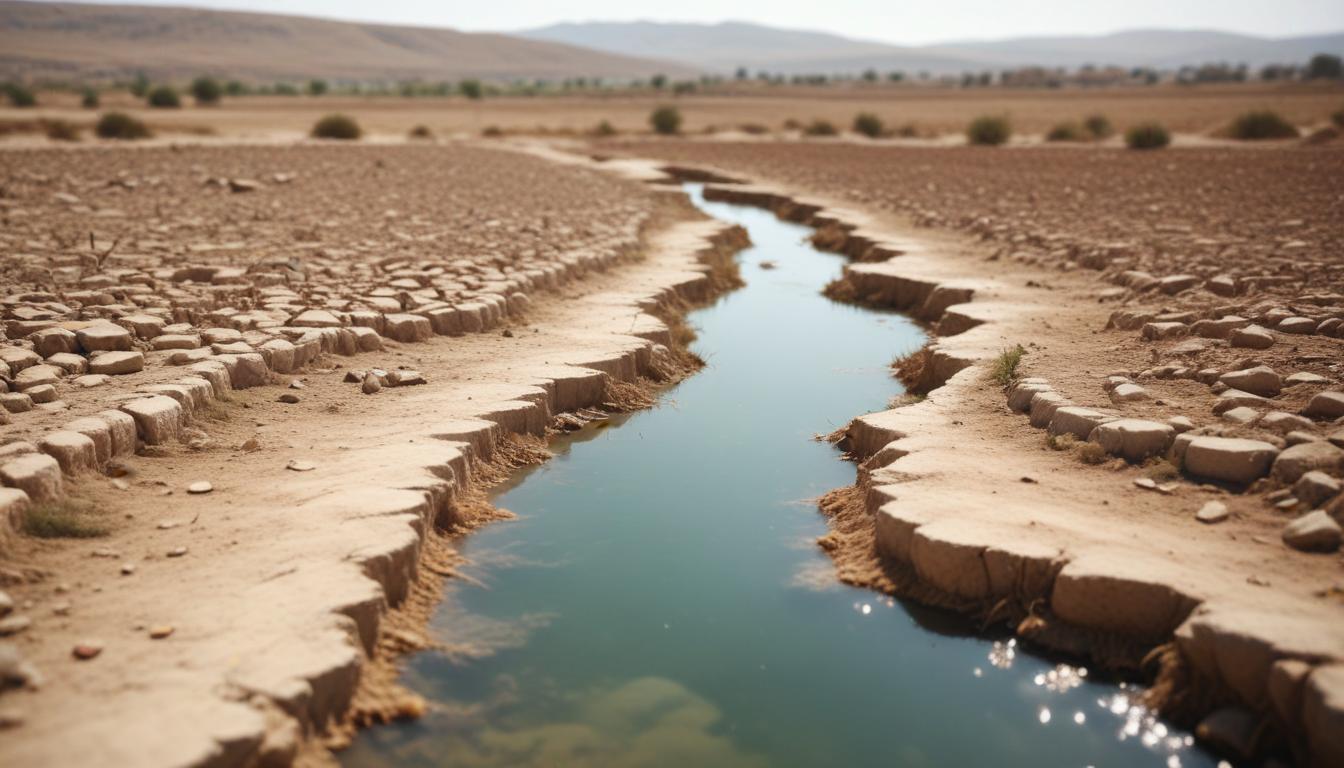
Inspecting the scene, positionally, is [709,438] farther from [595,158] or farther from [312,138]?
[312,138]

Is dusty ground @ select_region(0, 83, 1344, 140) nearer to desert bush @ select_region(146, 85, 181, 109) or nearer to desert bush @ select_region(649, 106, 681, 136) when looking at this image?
desert bush @ select_region(146, 85, 181, 109)

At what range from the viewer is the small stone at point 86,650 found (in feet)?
10.2

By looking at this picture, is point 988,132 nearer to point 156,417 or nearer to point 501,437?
point 501,437

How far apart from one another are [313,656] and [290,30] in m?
131

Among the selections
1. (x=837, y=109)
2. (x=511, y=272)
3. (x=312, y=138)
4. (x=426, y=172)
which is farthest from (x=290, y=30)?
(x=511, y=272)

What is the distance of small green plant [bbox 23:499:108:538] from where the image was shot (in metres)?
3.85

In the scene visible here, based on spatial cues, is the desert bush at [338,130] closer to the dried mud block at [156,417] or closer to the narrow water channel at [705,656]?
the narrow water channel at [705,656]

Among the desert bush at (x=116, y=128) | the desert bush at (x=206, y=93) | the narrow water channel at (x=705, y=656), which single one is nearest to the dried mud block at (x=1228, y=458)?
the narrow water channel at (x=705, y=656)

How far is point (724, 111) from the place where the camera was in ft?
170

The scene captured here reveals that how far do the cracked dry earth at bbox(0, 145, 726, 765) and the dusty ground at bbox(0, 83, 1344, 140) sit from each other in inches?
695

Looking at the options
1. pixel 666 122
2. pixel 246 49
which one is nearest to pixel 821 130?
pixel 666 122

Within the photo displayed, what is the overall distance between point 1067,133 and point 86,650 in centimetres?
2869

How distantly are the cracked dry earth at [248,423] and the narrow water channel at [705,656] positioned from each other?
34 centimetres

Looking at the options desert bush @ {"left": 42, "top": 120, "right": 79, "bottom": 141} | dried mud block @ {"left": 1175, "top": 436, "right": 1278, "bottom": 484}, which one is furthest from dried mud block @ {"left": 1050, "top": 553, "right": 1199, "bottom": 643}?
desert bush @ {"left": 42, "top": 120, "right": 79, "bottom": 141}
